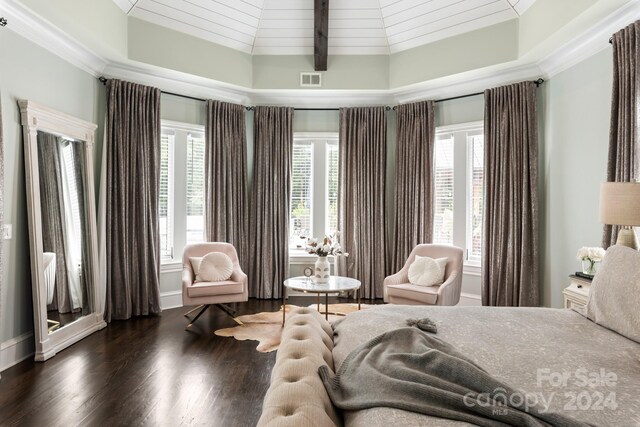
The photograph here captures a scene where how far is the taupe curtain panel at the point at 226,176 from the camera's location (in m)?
5.52

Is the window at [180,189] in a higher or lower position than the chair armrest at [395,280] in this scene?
higher

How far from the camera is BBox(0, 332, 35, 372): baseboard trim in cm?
325

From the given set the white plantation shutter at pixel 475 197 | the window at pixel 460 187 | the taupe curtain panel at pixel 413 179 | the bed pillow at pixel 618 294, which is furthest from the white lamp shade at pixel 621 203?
the taupe curtain panel at pixel 413 179

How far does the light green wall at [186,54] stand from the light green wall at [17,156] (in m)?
1.04

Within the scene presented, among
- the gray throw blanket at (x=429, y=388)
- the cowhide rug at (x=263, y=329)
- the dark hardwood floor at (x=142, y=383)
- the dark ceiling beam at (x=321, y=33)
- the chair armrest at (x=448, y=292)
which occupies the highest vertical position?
the dark ceiling beam at (x=321, y=33)

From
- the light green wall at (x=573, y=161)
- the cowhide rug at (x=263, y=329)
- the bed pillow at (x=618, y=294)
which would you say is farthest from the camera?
the cowhide rug at (x=263, y=329)

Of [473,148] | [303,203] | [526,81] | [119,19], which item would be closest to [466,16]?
[526,81]

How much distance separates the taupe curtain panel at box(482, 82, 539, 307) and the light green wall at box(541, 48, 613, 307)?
0.15 meters

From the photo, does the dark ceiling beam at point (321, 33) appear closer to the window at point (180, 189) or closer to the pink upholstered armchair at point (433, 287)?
the window at point (180, 189)

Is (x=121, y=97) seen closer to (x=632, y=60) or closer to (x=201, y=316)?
(x=201, y=316)

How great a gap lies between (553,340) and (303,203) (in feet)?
14.8

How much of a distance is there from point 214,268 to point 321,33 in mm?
3204

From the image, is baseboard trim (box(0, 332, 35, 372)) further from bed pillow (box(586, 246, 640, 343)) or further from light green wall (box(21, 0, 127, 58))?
bed pillow (box(586, 246, 640, 343))

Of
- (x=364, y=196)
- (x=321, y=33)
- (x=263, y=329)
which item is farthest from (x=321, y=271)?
(x=321, y=33)
